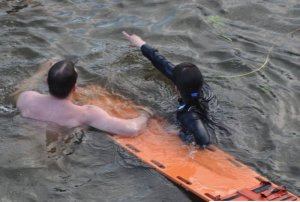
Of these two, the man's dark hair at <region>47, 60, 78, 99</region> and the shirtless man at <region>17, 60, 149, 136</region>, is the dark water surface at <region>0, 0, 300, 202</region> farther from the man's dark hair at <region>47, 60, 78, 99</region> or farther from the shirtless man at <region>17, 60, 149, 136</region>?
the man's dark hair at <region>47, 60, 78, 99</region>

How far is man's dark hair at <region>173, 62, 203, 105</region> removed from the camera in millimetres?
5160

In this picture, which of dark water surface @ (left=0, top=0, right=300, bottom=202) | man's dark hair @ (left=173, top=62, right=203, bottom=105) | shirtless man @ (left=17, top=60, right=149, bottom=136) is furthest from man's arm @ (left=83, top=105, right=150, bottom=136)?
man's dark hair @ (left=173, top=62, right=203, bottom=105)

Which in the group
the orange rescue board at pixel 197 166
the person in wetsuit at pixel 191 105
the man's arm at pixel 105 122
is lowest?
the orange rescue board at pixel 197 166

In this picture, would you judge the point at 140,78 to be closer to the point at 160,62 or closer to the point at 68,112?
the point at 160,62

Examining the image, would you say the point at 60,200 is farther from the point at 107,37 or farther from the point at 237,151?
the point at 107,37

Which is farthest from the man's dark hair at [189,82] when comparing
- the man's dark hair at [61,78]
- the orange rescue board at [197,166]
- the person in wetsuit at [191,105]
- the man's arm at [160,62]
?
the man's dark hair at [61,78]

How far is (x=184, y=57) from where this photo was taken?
721 cm

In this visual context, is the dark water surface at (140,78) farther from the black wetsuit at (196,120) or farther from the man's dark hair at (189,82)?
the man's dark hair at (189,82)

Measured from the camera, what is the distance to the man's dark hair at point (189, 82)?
516 cm

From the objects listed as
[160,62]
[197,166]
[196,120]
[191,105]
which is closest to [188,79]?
[191,105]

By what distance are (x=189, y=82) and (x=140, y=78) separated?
65.3 inches

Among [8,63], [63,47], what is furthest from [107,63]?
[8,63]

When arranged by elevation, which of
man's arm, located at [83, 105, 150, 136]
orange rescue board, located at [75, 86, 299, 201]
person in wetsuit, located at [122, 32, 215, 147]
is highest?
person in wetsuit, located at [122, 32, 215, 147]

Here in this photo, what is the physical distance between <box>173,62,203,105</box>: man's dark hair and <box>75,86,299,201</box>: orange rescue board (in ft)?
1.59
